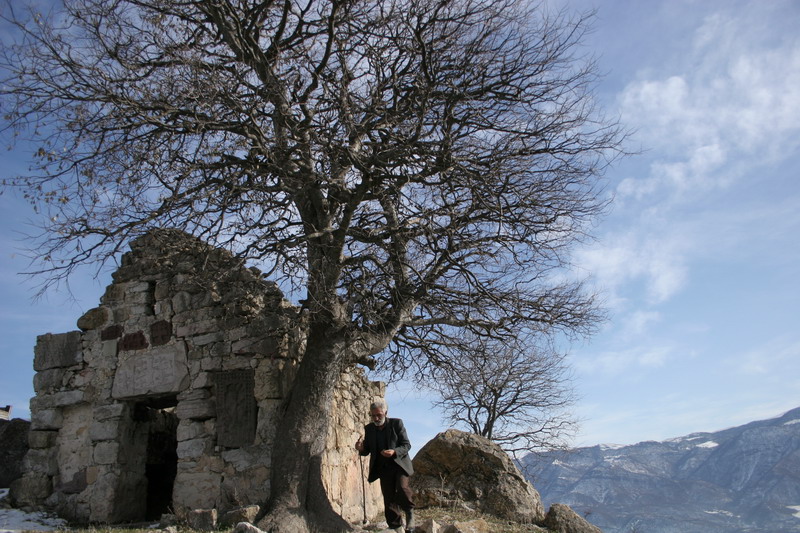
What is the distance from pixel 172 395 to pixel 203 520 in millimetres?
2466

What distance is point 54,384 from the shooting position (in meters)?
9.03

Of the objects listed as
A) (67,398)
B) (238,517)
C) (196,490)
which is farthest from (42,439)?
(238,517)

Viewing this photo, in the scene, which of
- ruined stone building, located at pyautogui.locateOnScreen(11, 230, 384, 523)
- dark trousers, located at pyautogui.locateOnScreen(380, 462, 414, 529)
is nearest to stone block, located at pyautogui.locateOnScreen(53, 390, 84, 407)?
ruined stone building, located at pyautogui.locateOnScreen(11, 230, 384, 523)

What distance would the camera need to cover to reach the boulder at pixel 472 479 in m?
8.84

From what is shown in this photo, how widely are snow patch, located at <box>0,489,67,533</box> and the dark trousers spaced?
4.35 metres

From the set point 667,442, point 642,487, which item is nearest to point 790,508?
point 642,487

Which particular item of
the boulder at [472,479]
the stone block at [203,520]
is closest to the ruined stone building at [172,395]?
the stone block at [203,520]

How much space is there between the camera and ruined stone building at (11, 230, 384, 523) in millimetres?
7691

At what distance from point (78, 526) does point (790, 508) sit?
252 feet

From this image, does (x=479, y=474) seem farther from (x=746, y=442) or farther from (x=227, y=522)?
(x=746, y=442)

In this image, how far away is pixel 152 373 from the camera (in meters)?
8.43

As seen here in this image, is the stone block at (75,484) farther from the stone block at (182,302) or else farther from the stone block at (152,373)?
the stone block at (182,302)

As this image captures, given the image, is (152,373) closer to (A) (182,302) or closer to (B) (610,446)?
(A) (182,302)

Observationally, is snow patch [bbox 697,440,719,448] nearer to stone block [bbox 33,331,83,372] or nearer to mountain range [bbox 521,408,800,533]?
mountain range [bbox 521,408,800,533]
